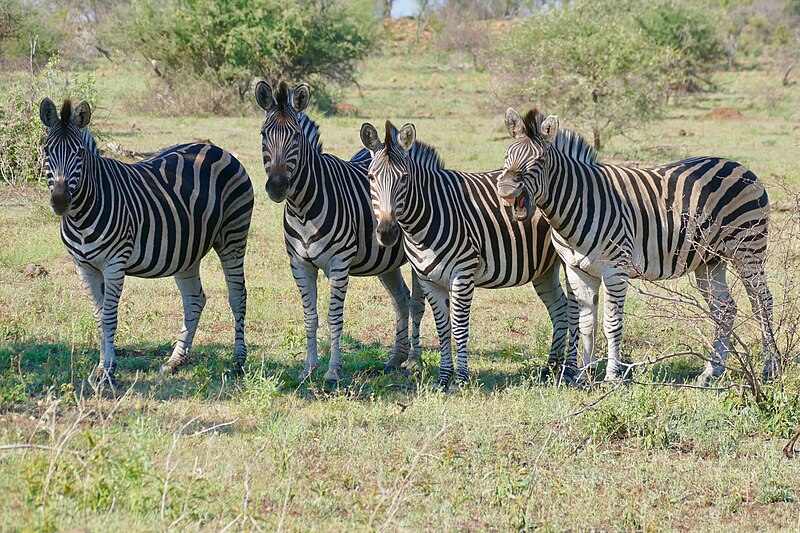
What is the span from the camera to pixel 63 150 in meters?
6.55

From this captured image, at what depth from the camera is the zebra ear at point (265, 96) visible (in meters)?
7.21

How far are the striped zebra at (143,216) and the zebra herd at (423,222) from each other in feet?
0.04

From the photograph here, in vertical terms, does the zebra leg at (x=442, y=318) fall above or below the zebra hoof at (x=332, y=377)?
above

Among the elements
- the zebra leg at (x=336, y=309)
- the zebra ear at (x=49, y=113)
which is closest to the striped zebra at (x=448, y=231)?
the zebra leg at (x=336, y=309)

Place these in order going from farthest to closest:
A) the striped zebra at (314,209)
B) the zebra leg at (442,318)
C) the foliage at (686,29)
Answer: the foliage at (686,29) → the zebra leg at (442,318) → the striped zebra at (314,209)

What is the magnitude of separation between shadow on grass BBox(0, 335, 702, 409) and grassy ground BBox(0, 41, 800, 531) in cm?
3

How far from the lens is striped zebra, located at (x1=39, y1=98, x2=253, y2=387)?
21.8ft

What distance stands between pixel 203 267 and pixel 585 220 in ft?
19.2

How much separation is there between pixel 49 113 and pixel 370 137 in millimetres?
→ 2343

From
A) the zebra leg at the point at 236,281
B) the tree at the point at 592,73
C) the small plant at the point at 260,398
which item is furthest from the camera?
the tree at the point at 592,73

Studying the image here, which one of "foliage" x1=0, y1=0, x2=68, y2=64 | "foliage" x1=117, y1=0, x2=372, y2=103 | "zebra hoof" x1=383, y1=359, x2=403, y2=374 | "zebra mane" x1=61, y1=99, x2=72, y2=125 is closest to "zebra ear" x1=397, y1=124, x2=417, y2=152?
"zebra hoof" x1=383, y1=359, x2=403, y2=374

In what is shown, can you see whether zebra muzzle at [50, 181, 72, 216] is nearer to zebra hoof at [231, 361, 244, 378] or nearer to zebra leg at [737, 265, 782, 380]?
zebra hoof at [231, 361, 244, 378]

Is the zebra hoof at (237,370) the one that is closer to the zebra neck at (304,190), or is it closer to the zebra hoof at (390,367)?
the zebra hoof at (390,367)

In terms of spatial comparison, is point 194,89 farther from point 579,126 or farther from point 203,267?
point 203,267
